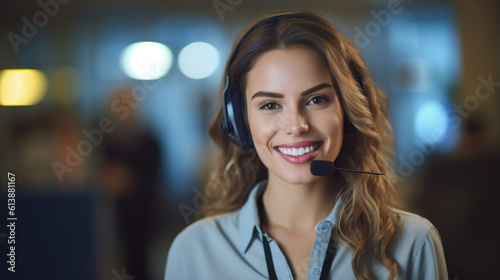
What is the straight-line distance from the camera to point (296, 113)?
1.06 meters

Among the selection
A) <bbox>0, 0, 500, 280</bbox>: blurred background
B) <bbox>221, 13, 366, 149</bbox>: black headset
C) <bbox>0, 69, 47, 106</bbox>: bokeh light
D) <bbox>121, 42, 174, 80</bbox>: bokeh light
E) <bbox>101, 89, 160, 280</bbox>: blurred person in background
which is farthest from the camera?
<bbox>121, 42, 174, 80</bbox>: bokeh light

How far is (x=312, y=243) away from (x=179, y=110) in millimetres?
3530

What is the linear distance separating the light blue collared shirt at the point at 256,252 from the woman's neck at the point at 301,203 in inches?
1.6

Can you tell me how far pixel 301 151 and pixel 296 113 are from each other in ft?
0.32

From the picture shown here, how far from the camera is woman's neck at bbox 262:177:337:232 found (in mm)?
1176

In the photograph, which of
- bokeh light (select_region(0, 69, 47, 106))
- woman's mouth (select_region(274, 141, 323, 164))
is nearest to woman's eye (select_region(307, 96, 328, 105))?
woman's mouth (select_region(274, 141, 323, 164))

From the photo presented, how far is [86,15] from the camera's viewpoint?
3.46 meters

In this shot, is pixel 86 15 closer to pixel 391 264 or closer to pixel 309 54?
pixel 309 54

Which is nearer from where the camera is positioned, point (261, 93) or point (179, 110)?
point (261, 93)

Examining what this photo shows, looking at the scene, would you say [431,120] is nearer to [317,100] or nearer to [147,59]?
[147,59]

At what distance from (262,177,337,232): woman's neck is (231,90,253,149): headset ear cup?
144mm

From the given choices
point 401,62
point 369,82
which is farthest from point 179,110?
point 369,82

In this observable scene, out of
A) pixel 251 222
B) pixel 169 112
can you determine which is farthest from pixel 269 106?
pixel 169 112

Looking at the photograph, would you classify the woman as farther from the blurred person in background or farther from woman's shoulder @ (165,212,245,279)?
the blurred person in background
